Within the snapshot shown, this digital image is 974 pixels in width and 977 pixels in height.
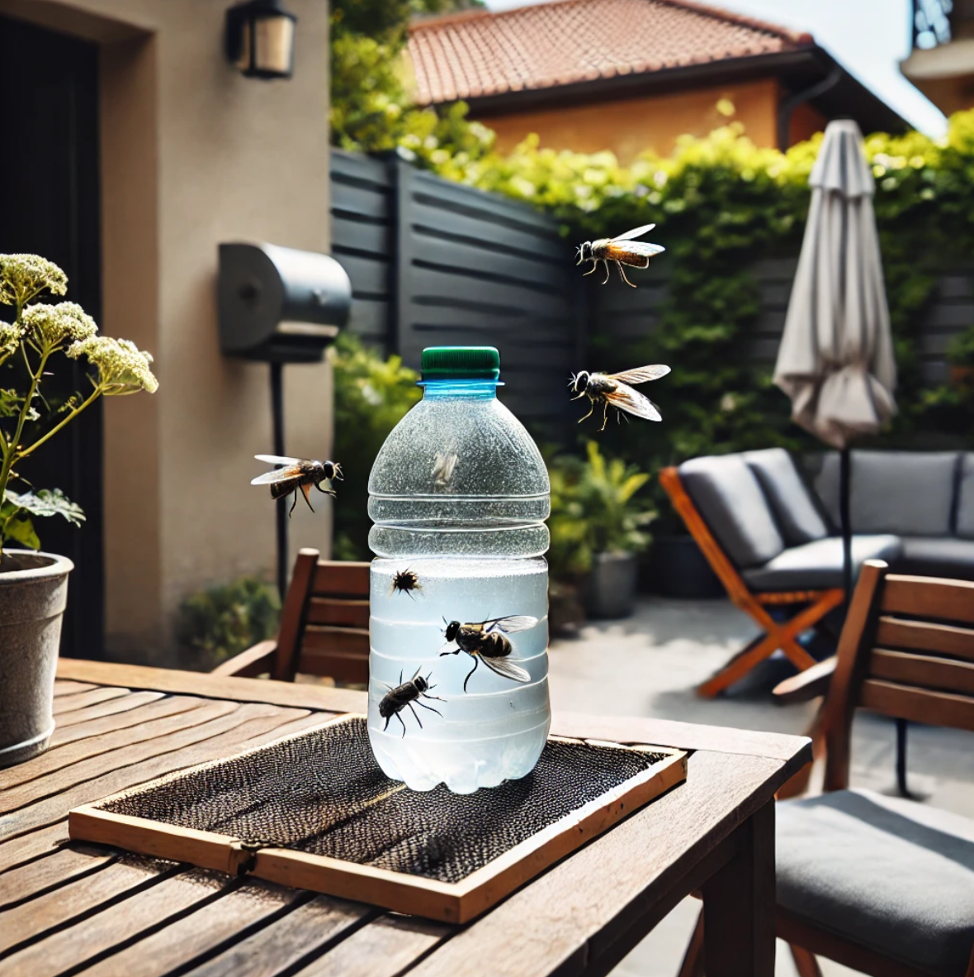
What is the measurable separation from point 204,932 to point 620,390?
2.34ft

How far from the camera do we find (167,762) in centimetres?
144

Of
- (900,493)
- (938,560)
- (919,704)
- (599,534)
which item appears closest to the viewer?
(919,704)

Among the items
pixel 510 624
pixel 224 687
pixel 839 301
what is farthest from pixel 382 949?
pixel 839 301

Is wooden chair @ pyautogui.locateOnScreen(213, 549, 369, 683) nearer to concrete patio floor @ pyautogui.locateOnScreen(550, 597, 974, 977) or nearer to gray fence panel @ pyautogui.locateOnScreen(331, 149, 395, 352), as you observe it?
concrete patio floor @ pyautogui.locateOnScreen(550, 597, 974, 977)

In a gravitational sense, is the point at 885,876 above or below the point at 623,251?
below

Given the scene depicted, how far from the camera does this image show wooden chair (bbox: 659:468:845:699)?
17.0ft

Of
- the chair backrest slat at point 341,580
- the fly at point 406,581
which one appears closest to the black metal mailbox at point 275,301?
the chair backrest slat at point 341,580

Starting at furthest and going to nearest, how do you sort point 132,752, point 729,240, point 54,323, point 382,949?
point 729,240 → point 132,752 → point 54,323 → point 382,949

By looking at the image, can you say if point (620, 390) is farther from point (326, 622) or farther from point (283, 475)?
point (326, 622)

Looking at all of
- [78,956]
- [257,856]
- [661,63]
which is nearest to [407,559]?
[257,856]

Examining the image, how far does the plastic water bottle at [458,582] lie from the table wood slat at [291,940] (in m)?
0.25

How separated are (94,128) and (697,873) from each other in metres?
4.50

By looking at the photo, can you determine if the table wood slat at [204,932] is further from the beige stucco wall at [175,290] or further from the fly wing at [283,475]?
the beige stucco wall at [175,290]

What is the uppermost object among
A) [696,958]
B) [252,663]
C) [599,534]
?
[252,663]
